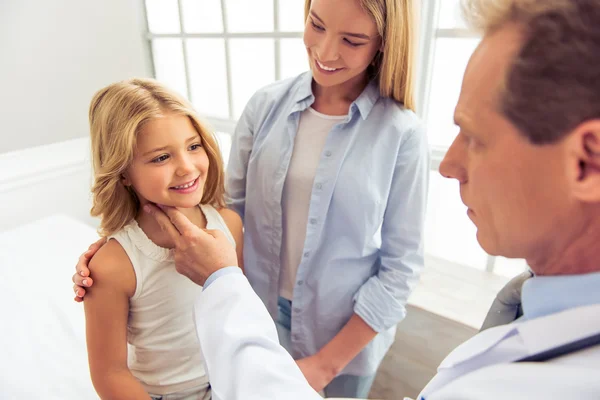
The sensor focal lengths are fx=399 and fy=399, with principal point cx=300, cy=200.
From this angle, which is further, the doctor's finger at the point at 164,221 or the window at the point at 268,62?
the window at the point at 268,62

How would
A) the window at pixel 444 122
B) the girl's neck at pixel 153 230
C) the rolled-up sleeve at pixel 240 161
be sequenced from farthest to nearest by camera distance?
the window at pixel 444 122, the rolled-up sleeve at pixel 240 161, the girl's neck at pixel 153 230

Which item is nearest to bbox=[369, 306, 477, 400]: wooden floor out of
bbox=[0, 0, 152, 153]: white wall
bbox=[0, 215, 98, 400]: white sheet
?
bbox=[0, 215, 98, 400]: white sheet

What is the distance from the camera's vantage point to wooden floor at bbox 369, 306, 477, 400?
1604mm

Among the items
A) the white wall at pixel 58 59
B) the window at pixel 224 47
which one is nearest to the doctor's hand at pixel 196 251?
the window at pixel 224 47

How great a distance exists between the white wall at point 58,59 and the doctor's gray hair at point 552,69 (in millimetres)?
2302

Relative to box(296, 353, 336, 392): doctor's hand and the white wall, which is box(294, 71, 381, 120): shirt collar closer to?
box(296, 353, 336, 392): doctor's hand

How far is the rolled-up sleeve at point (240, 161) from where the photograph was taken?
1.26m

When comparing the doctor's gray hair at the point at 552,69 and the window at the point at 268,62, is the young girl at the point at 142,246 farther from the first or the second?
the window at the point at 268,62

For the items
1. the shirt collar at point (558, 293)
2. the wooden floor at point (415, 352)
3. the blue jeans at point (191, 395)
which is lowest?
the wooden floor at point (415, 352)

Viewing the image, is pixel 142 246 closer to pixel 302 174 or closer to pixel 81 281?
pixel 81 281

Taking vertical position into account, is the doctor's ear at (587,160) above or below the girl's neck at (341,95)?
above

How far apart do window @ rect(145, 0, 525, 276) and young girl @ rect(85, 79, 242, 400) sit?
106 cm

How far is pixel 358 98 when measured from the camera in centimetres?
108

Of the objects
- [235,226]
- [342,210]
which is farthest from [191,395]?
[342,210]
